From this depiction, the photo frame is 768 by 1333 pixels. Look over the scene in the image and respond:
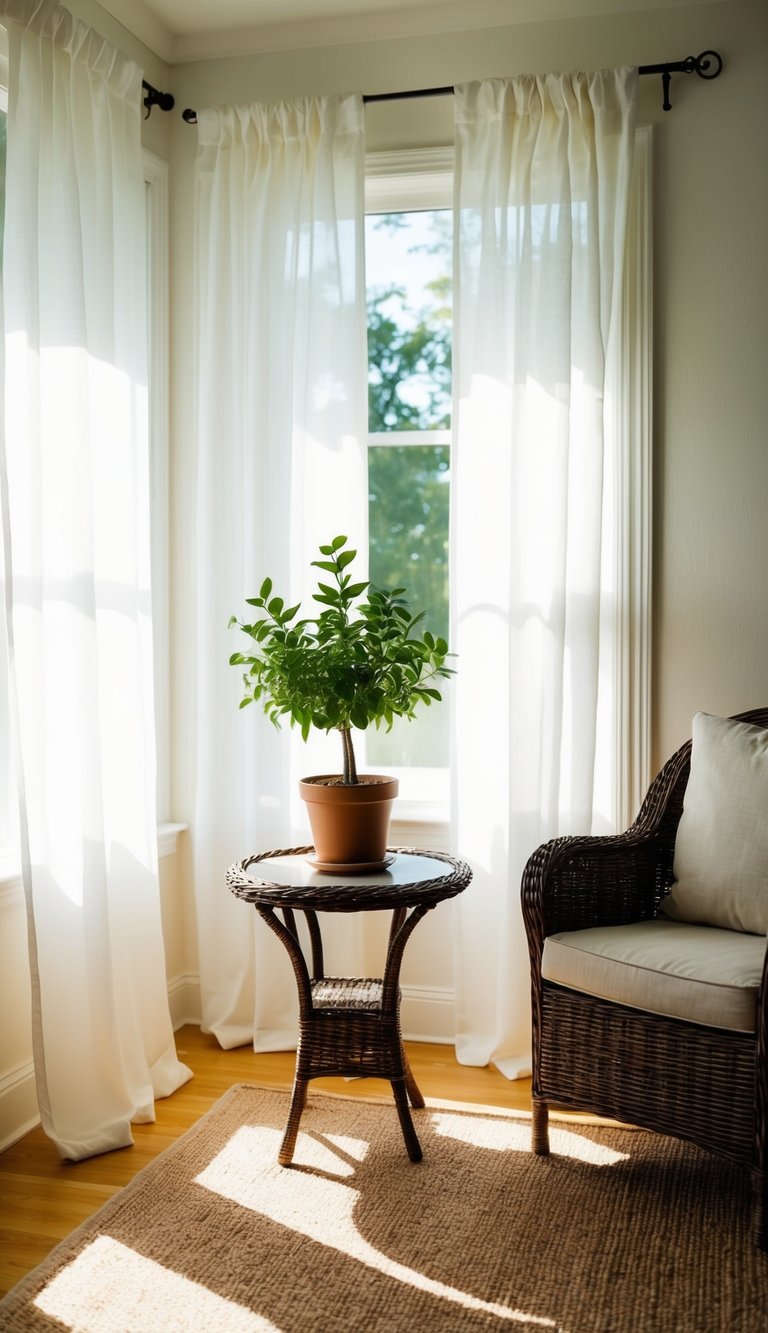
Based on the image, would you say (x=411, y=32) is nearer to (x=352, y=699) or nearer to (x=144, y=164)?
(x=144, y=164)

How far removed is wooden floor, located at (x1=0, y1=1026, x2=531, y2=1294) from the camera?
2232mm

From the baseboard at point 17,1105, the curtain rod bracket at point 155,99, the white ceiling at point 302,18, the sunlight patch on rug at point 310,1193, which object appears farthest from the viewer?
the curtain rod bracket at point 155,99

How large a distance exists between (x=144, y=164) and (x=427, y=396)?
1.08 metres

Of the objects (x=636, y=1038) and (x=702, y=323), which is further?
(x=702, y=323)

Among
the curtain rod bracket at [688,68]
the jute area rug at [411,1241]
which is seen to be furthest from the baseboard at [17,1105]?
the curtain rod bracket at [688,68]

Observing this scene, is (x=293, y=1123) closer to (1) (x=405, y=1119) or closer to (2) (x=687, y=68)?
(1) (x=405, y=1119)

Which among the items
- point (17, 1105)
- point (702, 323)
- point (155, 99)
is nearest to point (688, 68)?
point (702, 323)

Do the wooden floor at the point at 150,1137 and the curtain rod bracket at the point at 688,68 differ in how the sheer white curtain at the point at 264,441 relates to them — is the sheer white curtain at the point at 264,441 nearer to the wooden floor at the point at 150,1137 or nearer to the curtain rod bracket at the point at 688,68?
the wooden floor at the point at 150,1137

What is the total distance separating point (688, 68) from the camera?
2.98 metres

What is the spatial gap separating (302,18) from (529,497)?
1.57m

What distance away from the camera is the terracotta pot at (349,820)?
258 centimetres

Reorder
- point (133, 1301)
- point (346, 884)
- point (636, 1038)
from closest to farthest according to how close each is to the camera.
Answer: point (133, 1301), point (636, 1038), point (346, 884)

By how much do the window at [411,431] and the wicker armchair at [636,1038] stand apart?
0.82 m

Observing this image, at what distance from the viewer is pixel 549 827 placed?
3057mm
